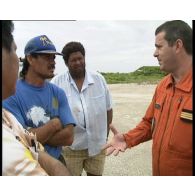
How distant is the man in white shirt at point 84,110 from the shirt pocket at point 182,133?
143 centimetres

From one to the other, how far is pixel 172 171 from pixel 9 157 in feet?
3.89

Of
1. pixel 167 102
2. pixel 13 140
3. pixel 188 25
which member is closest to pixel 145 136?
pixel 167 102

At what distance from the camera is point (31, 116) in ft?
8.48

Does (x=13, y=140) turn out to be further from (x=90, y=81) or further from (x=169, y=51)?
(x=90, y=81)

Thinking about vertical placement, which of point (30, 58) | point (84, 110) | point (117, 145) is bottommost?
point (117, 145)

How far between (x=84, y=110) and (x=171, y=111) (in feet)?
4.53

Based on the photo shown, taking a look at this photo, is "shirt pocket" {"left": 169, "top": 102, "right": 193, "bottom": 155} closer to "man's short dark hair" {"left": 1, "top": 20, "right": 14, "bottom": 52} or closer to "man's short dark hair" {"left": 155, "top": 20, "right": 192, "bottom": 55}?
"man's short dark hair" {"left": 155, "top": 20, "right": 192, "bottom": 55}

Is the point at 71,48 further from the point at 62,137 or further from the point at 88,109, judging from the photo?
the point at 62,137

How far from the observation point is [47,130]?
259cm

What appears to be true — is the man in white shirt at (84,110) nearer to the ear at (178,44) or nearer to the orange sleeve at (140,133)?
the orange sleeve at (140,133)

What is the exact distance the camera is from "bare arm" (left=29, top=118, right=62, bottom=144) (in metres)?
2.54

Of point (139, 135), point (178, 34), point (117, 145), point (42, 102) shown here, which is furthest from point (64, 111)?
point (178, 34)

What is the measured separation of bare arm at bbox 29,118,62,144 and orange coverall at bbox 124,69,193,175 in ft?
2.36

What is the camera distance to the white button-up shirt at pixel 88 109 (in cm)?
348
